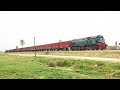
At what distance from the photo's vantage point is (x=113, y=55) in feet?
101

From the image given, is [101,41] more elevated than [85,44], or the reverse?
[101,41]

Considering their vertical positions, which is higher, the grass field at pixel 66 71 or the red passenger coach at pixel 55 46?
the red passenger coach at pixel 55 46

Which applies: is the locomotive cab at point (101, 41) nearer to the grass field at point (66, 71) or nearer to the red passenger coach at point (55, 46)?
the grass field at point (66, 71)

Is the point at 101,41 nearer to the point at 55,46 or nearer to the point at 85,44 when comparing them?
the point at 85,44

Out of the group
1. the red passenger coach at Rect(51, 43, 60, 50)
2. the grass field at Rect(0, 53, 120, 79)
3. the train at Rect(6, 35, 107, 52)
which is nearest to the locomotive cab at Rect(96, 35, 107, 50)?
the train at Rect(6, 35, 107, 52)

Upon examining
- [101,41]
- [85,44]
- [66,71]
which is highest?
[101,41]

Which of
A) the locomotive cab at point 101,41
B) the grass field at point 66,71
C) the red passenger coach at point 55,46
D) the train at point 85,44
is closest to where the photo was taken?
the grass field at point 66,71

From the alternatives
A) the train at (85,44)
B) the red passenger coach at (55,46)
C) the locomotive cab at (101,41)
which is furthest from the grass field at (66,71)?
the red passenger coach at (55,46)

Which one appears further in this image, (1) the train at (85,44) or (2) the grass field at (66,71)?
(1) the train at (85,44)

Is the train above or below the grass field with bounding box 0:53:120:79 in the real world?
above

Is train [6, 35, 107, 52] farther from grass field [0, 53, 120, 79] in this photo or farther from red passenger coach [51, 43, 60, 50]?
grass field [0, 53, 120, 79]

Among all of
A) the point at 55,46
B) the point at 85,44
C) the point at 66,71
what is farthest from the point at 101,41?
the point at 66,71
